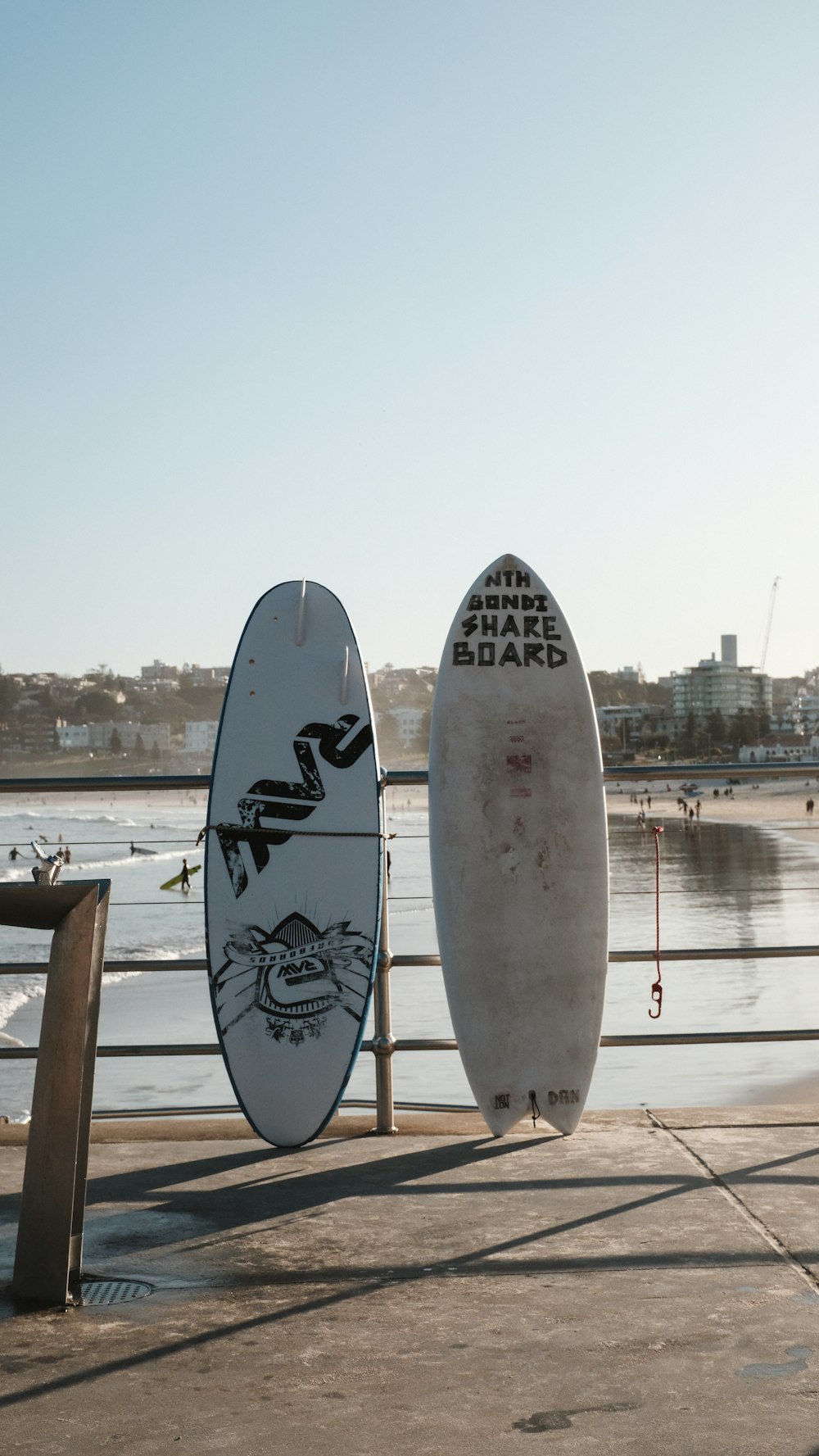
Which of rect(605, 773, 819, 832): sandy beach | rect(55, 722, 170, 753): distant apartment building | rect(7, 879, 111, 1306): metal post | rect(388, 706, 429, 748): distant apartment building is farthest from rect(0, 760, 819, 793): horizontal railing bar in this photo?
rect(55, 722, 170, 753): distant apartment building

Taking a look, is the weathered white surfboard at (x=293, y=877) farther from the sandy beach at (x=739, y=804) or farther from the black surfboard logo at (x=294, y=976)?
the sandy beach at (x=739, y=804)

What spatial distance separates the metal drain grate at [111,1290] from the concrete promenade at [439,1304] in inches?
0.9

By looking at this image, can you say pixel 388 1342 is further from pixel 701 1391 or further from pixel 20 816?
pixel 20 816

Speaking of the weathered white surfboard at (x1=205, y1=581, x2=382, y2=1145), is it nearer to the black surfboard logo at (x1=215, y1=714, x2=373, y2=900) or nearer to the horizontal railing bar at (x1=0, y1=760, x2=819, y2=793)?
the black surfboard logo at (x1=215, y1=714, x2=373, y2=900)

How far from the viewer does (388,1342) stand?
6.78 feet

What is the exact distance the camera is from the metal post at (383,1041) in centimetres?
338

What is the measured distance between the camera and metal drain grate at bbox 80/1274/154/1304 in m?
2.27

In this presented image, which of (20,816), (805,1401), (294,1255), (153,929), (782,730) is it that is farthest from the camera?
(782,730)

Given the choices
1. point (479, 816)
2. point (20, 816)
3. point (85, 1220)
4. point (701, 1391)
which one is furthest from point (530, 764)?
point (20, 816)

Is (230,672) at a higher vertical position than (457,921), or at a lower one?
higher

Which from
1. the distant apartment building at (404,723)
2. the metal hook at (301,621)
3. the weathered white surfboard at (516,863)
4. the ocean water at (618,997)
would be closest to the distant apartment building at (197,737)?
the distant apartment building at (404,723)

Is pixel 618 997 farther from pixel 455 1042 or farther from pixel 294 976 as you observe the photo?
pixel 294 976

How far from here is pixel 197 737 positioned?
11144 cm

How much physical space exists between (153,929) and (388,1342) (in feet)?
54.7
